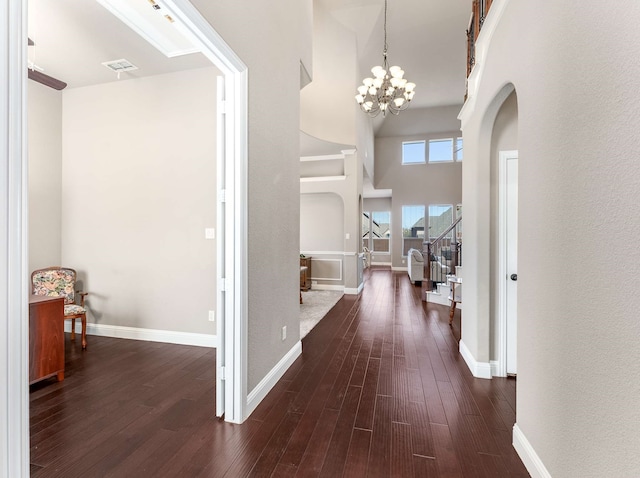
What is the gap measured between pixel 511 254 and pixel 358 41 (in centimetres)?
606

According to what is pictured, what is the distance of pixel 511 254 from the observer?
2.63 meters

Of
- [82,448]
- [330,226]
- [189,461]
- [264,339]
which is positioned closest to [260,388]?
[264,339]

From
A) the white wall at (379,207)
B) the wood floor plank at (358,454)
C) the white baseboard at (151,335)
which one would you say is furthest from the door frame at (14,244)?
the white wall at (379,207)

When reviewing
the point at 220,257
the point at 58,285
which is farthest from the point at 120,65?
the point at 220,257

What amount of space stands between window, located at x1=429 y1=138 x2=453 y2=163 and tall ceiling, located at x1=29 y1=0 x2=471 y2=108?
1.44 m

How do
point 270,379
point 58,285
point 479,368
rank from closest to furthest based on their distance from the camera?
point 270,379 < point 479,368 < point 58,285

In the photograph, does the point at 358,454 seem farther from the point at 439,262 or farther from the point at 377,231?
the point at 377,231

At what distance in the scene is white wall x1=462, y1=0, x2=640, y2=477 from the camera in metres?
0.99

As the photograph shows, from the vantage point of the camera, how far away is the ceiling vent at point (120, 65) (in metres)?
3.26

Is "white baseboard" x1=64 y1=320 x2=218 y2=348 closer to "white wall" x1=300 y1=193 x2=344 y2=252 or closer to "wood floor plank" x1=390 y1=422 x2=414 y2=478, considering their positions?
"wood floor plank" x1=390 y1=422 x2=414 y2=478

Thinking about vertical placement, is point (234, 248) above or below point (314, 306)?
above

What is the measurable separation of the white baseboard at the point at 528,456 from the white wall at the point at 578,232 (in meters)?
0.01

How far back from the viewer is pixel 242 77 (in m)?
2.03

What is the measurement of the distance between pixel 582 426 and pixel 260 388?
1933 mm
